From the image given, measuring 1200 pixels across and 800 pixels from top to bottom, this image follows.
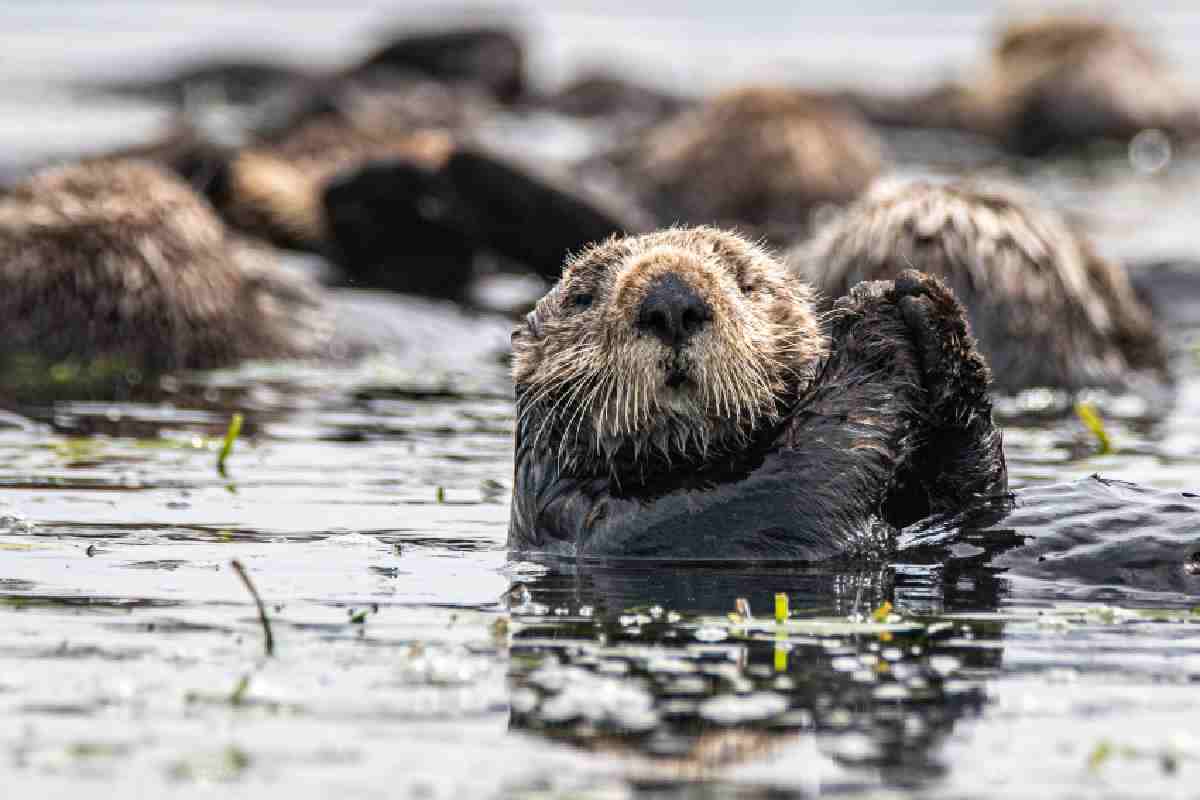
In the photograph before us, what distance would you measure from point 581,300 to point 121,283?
4139mm

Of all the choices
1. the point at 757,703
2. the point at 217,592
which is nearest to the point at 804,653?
the point at 757,703

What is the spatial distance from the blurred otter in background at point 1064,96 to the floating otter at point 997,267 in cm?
1276

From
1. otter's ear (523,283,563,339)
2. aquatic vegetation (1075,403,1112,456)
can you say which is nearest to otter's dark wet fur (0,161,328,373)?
otter's ear (523,283,563,339)

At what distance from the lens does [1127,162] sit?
2061 centimetres

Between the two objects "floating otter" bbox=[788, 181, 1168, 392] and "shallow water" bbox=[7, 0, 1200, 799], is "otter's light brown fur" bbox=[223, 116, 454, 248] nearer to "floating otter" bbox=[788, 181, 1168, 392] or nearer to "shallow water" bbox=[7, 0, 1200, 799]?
"floating otter" bbox=[788, 181, 1168, 392]

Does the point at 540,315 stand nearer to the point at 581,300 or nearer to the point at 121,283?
the point at 581,300

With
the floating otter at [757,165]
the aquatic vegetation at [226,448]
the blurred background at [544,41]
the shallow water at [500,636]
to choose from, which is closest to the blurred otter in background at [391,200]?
the floating otter at [757,165]

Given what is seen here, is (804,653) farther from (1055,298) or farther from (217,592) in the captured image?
(1055,298)

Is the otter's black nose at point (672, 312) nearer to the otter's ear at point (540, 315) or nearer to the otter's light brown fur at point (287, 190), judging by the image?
the otter's ear at point (540, 315)

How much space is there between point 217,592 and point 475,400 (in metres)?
3.95

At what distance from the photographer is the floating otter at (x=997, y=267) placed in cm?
866

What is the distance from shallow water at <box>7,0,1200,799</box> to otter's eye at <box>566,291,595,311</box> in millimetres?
681

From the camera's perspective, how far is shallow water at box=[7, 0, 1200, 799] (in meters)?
3.49

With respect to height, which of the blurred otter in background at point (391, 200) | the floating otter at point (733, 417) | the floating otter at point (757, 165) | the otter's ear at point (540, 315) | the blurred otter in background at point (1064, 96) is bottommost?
the floating otter at point (733, 417)
